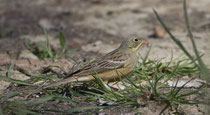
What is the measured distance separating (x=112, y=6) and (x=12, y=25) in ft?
11.8

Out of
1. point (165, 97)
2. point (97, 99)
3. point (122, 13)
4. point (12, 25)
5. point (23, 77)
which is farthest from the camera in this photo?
point (122, 13)

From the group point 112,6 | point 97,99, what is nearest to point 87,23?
point 112,6

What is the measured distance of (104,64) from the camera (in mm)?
4852

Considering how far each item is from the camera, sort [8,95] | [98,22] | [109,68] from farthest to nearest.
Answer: [98,22]
[109,68]
[8,95]

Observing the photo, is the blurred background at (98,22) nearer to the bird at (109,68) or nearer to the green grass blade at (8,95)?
the bird at (109,68)

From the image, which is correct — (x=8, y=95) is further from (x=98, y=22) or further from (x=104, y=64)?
(x=98, y=22)

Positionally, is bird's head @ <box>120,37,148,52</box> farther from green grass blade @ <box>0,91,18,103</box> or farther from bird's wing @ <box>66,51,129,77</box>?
green grass blade @ <box>0,91,18,103</box>

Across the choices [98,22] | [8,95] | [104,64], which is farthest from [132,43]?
[98,22]

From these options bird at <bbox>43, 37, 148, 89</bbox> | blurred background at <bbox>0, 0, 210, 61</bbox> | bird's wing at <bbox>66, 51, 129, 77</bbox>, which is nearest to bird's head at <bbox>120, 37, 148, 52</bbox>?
bird at <bbox>43, 37, 148, 89</bbox>

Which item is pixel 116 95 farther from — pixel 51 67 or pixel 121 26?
pixel 121 26

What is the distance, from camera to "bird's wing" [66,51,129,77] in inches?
182

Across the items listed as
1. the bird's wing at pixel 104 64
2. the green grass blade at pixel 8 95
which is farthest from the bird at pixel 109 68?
the green grass blade at pixel 8 95

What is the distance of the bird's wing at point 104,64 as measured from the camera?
→ 4.62 metres

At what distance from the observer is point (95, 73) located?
15.3ft
